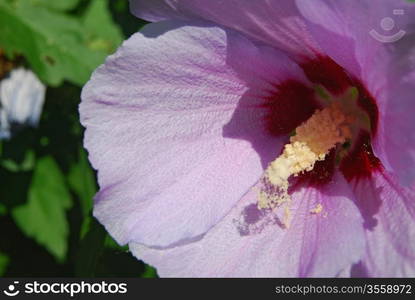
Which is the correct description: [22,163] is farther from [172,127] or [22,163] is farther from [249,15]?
[249,15]

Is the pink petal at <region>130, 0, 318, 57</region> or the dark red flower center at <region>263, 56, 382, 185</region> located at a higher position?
the pink petal at <region>130, 0, 318, 57</region>

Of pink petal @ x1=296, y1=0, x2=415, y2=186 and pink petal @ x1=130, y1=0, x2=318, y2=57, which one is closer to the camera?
pink petal @ x1=296, y1=0, x2=415, y2=186

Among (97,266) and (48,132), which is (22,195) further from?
(97,266)

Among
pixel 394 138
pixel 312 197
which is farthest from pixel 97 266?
pixel 394 138

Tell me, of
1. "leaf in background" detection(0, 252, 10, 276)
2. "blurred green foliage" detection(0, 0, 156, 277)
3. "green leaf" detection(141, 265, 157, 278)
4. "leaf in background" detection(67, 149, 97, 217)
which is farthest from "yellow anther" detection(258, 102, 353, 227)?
"leaf in background" detection(0, 252, 10, 276)

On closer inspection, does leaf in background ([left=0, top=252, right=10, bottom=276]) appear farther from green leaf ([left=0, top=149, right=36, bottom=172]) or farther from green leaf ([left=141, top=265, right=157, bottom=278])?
green leaf ([left=141, top=265, right=157, bottom=278])

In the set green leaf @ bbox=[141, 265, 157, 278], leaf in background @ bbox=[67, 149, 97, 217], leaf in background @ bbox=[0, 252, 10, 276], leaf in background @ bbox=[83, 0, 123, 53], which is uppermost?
leaf in background @ bbox=[83, 0, 123, 53]

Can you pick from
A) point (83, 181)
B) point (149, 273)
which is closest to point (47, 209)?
point (83, 181)
